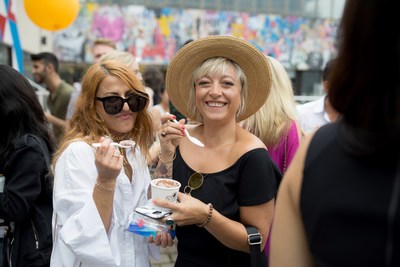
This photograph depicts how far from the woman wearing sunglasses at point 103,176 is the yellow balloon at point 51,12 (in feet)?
14.6

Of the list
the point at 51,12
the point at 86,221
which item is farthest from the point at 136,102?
the point at 51,12

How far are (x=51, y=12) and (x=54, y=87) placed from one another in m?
1.34

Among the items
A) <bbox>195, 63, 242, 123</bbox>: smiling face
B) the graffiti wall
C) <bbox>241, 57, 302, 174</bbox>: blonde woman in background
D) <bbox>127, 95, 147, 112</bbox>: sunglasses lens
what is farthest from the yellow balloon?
the graffiti wall

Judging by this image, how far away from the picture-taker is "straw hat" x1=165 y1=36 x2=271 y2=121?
2.05 meters

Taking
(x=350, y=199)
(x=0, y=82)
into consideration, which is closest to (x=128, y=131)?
(x=0, y=82)

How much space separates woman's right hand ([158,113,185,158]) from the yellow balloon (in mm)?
4493

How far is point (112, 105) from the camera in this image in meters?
1.93

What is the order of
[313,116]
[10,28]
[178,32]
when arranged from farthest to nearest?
[178,32] → [10,28] → [313,116]

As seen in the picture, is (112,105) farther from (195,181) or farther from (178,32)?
(178,32)

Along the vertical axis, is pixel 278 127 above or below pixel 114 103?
below

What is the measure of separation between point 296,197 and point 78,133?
137 centimetres

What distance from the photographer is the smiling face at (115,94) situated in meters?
1.94

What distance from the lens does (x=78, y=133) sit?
6.35ft

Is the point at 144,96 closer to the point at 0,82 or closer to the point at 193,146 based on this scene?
the point at 193,146
